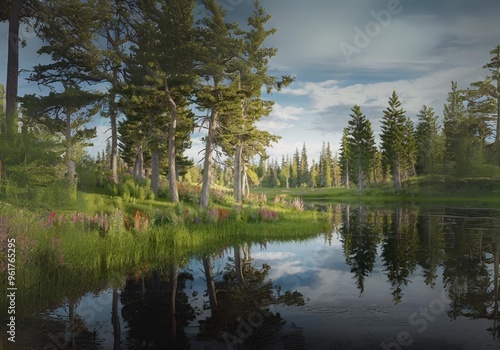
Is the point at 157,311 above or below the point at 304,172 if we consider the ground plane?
below

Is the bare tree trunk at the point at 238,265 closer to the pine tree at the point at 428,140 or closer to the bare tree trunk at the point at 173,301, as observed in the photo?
the bare tree trunk at the point at 173,301

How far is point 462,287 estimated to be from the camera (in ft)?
27.3

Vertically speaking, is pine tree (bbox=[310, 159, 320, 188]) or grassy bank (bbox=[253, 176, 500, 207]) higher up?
pine tree (bbox=[310, 159, 320, 188])

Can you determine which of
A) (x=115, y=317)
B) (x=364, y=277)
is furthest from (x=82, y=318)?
(x=364, y=277)

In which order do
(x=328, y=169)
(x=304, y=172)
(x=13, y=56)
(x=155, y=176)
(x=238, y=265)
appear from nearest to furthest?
(x=238, y=265) → (x=13, y=56) → (x=155, y=176) → (x=328, y=169) → (x=304, y=172)

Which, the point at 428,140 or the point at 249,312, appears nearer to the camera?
the point at 249,312

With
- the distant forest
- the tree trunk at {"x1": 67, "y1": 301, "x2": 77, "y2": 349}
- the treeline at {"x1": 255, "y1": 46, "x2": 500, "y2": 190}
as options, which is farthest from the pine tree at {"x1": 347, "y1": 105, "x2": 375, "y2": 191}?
the tree trunk at {"x1": 67, "y1": 301, "x2": 77, "y2": 349}

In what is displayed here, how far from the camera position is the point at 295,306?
7.21 meters

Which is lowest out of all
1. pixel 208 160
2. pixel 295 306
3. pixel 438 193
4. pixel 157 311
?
pixel 295 306

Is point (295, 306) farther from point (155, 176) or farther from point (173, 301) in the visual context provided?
point (155, 176)

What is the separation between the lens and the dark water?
18.1 feet

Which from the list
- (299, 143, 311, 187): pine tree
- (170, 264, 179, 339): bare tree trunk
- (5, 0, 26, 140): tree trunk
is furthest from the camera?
(299, 143, 311, 187): pine tree

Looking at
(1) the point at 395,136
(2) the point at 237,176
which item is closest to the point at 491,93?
(1) the point at 395,136

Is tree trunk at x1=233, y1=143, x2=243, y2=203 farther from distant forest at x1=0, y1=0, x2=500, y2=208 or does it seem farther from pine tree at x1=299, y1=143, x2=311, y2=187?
pine tree at x1=299, y1=143, x2=311, y2=187
